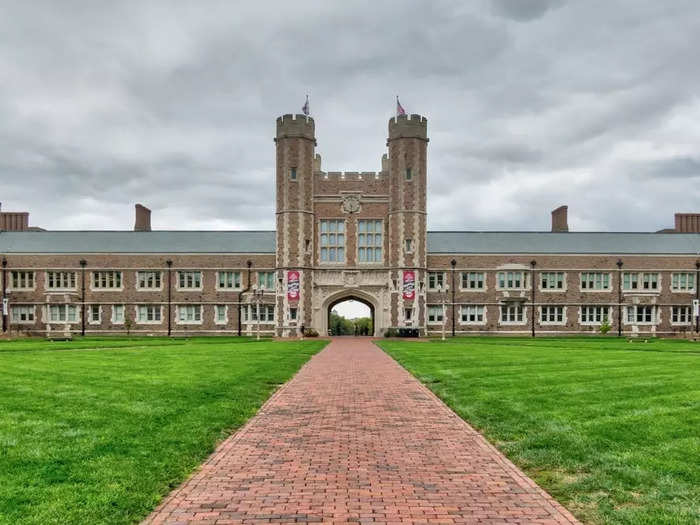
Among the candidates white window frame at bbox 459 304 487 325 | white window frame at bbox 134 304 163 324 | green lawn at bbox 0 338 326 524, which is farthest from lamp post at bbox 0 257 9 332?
white window frame at bbox 459 304 487 325

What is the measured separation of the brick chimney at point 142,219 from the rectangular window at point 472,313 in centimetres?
3004

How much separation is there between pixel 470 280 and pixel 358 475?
4333 centimetres

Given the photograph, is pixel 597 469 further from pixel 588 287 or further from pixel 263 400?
pixel 588 287

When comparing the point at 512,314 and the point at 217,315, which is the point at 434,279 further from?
the point at 217,315

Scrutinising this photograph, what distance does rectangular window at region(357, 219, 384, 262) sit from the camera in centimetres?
4866

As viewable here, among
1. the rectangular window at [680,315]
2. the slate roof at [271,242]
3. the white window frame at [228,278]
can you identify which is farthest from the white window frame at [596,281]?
the white window frame at [228,278]

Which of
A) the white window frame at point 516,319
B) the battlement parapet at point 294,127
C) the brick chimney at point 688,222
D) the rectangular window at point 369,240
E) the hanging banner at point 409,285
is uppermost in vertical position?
the battlement parapet at point 294,127

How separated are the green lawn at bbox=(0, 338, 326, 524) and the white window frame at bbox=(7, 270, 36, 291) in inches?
1378

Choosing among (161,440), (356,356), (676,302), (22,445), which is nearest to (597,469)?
(161,440)

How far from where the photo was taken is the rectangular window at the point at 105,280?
163ft

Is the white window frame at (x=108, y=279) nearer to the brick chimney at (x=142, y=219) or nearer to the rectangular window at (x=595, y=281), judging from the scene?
the brick chimney at (x=142, y=219)

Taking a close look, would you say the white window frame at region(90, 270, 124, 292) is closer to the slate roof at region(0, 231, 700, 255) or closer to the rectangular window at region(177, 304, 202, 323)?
the slate roof at region(0, 231, 700, 255)

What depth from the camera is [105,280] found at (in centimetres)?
4969

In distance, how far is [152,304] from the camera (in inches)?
1946
